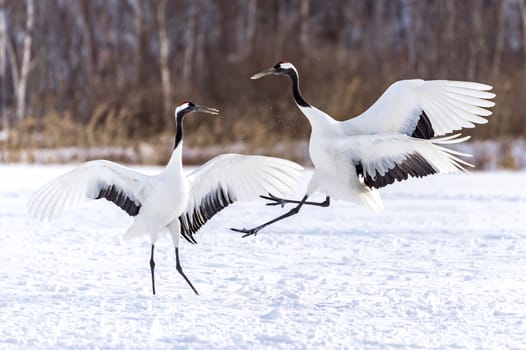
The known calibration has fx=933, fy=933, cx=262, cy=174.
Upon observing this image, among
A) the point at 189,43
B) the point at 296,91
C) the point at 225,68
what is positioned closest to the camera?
the point at 296,91

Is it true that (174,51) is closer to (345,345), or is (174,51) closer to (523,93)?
(523,93)

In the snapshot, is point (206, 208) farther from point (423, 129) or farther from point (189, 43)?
point (189, 43)

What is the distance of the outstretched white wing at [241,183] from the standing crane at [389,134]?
0.21m

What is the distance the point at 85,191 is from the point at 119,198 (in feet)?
0.65

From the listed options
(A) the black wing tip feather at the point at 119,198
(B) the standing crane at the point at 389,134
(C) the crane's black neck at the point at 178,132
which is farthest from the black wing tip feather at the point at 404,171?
(A) the black wing tip feather at the point at 119,198

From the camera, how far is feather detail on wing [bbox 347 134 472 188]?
199 inches

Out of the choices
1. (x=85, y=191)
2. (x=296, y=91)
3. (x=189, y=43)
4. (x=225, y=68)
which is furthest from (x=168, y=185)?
(x=189, y=43)

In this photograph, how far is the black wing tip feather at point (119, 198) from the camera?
5137 mm

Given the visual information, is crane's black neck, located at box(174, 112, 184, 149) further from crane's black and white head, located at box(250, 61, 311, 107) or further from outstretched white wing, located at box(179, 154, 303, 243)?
crane's black and white head, located at box(250, 61, 311, 107)

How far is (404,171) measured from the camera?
17.3 ft

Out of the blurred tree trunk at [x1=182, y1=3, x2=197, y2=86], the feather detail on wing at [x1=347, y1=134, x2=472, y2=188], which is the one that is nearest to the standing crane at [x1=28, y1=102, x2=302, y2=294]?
the feather detail on wing at [x1=347, y1=134, x2=472, y2=188]

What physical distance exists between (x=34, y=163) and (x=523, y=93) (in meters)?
8.75

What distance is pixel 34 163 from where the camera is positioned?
15.6 metres

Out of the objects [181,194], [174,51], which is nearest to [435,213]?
[181,194]
